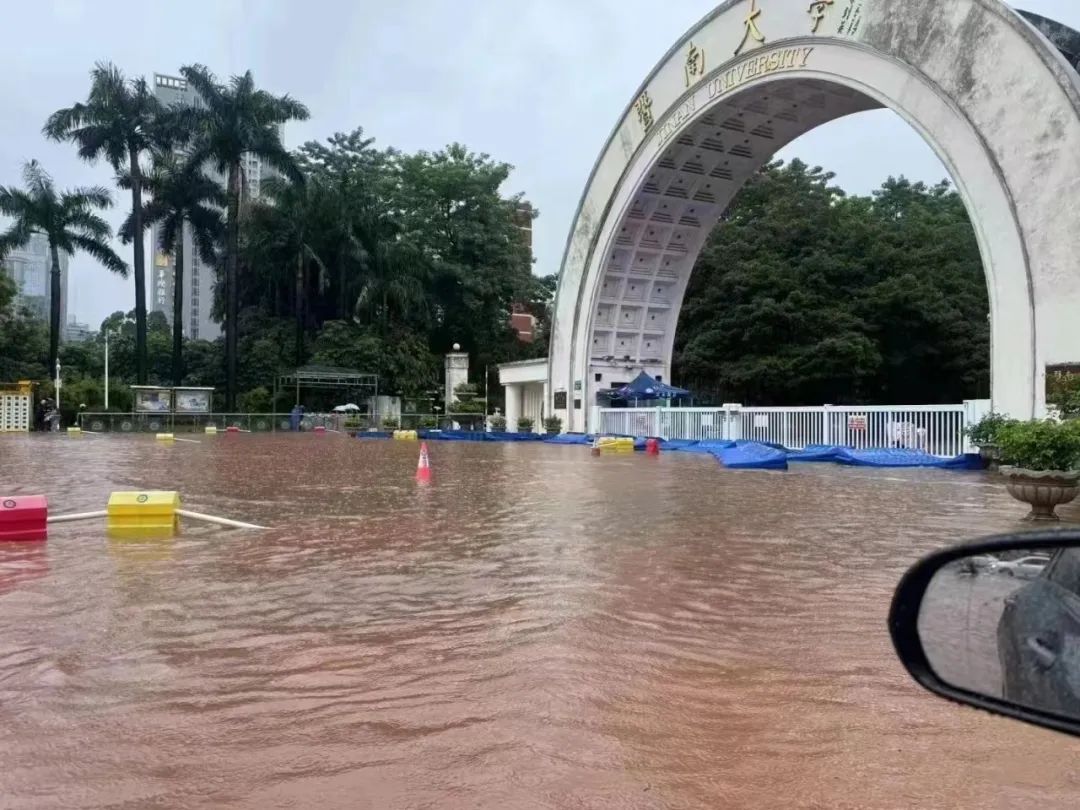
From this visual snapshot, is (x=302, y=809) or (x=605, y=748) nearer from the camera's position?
(x=302, y=809)

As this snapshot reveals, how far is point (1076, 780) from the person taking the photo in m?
2.62

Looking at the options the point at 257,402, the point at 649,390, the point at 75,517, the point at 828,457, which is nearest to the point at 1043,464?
the point at 75,517

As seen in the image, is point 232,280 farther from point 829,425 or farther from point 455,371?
point 829,425

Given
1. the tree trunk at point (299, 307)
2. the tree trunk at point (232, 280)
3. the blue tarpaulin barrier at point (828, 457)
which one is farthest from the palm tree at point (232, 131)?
the blue tarpaulin barrier at point (828, 457)

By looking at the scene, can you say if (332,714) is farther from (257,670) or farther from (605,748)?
(605,748)

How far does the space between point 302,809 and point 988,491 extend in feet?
35.1

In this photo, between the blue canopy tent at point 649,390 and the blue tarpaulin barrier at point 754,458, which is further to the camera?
the blue canopy tent at point 649,390

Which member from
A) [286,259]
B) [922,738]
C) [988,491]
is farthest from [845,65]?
[286,259]

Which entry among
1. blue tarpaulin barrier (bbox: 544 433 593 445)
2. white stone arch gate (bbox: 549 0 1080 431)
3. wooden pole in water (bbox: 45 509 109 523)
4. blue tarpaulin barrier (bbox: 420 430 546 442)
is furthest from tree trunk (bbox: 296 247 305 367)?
wooden pole in water (bbox: 45 509 109 523)

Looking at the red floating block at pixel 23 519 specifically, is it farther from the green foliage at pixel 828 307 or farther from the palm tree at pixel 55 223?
the palm tree at pixel 55 223

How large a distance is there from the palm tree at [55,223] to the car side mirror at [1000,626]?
140ft

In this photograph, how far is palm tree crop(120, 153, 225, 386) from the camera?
39375mm

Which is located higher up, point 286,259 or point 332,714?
point 286,259

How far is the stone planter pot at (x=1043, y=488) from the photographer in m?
7.66
